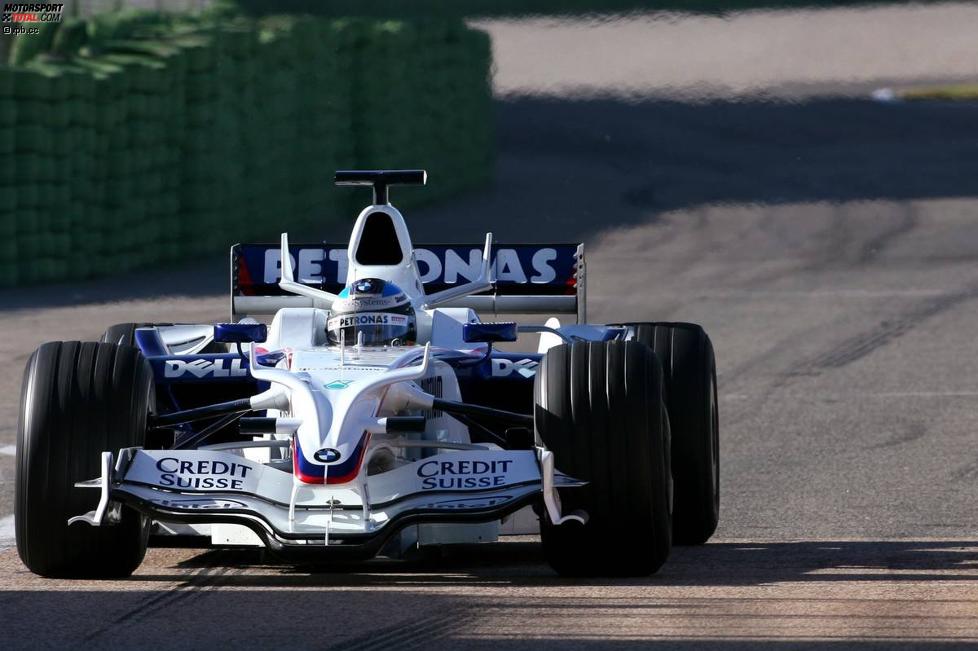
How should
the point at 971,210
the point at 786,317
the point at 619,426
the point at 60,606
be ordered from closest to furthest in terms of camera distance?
the point at 60,606 → the point at 619,426 → the point at 786,317 → the point at 971,210

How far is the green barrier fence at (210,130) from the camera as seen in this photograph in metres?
19.7

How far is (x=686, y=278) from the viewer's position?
69.2ft

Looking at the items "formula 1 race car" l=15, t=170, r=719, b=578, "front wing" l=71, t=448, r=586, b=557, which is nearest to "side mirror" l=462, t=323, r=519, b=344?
"formula 1 race car" l=15, t=170, r=719, b=578

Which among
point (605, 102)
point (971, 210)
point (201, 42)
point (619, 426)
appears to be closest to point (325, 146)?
point (201, 42)

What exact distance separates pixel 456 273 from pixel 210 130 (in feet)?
39.7

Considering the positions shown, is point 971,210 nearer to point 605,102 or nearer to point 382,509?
point 605,102

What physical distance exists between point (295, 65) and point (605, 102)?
6.23 m

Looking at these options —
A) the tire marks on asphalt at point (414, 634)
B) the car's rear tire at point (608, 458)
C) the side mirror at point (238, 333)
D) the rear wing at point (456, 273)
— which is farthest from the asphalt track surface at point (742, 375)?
the rear wing at point (456, 273)

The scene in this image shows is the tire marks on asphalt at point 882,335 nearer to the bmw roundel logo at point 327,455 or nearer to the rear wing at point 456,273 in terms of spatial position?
the rear wing at point 456,273

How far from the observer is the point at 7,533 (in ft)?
30.4

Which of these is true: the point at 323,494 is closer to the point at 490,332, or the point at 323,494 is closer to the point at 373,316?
the point at 490,332

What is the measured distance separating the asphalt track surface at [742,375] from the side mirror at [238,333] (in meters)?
0.92

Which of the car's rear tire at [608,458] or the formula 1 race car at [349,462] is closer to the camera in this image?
the formula 1 race car at [349,462]

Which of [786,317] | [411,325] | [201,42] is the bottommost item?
[786,317]
